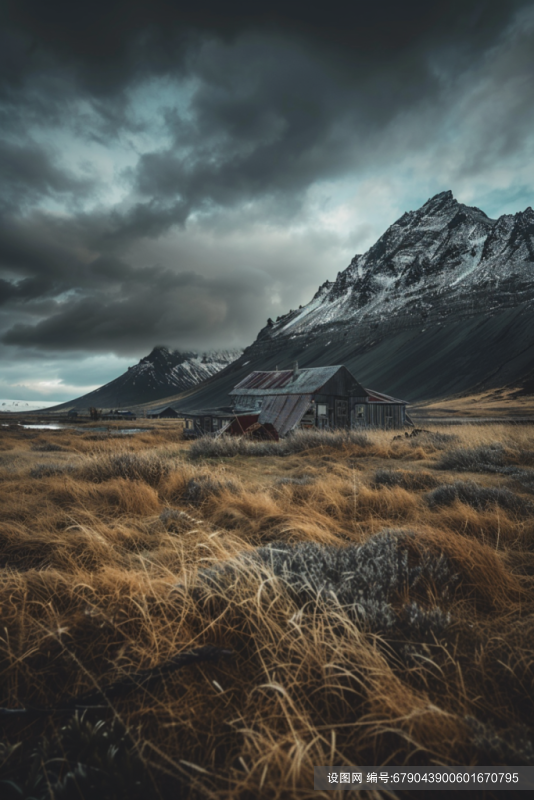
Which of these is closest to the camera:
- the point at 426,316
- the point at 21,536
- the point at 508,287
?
the point at 21,536

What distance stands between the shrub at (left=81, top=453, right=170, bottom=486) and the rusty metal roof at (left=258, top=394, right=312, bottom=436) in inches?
645

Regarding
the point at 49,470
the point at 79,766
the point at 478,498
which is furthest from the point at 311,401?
the point at 79,766

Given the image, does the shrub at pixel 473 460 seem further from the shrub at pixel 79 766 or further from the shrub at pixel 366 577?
the shrub at pixel 79 766

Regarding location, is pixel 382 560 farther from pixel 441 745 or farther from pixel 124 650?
pixel 124 650

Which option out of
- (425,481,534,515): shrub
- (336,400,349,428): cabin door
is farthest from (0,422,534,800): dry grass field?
(336,400,349,428): cabin door

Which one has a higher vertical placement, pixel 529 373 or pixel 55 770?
pixel 529 373

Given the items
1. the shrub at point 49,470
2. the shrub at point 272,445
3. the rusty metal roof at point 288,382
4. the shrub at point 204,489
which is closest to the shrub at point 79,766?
the shrub at point 204,489

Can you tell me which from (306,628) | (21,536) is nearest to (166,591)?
(306,628)

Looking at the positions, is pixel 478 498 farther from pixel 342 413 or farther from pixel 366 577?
pixel 342 413

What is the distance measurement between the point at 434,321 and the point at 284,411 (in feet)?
346

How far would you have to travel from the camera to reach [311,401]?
24875 millimetres

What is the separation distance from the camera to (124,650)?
1.96 metres

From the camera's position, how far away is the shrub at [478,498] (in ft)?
15.6

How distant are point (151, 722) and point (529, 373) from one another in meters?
87.8
